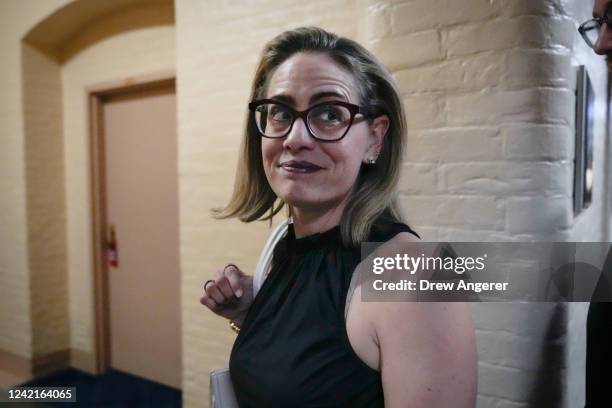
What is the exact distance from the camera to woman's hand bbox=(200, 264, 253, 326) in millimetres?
959

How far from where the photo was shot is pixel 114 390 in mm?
2629

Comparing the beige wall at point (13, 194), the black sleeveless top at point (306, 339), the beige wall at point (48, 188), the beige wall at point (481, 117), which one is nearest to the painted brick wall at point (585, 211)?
the beige wall at point (481, 117)

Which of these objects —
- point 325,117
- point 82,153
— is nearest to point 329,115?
point 325,117

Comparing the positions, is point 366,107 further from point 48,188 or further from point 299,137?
point 48,188

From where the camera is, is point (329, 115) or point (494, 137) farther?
point (494, 137)

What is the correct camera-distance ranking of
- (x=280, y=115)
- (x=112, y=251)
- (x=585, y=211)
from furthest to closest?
(x=112, y=251) < (x=585, y=211) < (x=280, y=115)

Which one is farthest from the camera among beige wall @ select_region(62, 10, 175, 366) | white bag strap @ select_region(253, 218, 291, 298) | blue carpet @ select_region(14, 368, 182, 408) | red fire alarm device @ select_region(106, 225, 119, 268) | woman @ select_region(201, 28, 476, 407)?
red fire alarm device @ select_region(106, 225, 119, 268)

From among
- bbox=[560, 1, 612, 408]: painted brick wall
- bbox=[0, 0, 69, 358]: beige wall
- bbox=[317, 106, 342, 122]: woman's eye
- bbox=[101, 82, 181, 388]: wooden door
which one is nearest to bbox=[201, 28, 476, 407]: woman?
bbox=[317, 106, 342, 122]: woman's eye

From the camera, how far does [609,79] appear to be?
5.75ft

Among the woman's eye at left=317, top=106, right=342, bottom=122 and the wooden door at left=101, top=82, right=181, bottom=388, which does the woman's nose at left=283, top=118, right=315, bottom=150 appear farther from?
the wooden door at left=101, top=82, right=181, bottom=388

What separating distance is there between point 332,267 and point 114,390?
7.83 feet

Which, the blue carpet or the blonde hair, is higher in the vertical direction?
the blonde hair

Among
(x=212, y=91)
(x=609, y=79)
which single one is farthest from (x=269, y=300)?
(x=609, y=79)

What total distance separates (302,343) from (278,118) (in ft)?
1.36
